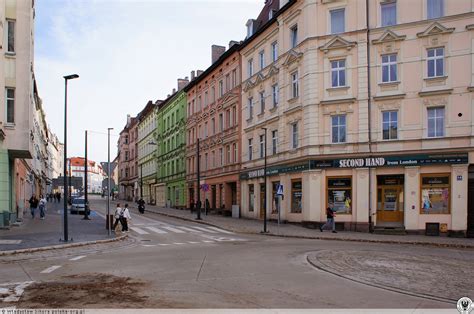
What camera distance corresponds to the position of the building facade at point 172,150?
2255 inches

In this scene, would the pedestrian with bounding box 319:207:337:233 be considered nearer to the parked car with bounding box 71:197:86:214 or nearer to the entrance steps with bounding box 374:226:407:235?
the entrance steps with bounding box 374:226:407:235

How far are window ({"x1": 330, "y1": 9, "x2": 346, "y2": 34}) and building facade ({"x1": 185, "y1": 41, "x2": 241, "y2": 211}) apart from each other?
12.5m

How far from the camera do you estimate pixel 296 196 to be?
31.7 meters

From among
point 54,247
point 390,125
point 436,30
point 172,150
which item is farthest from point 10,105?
point 172,150

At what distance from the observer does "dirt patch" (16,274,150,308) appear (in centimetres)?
808

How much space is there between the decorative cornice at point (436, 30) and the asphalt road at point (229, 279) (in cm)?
1365

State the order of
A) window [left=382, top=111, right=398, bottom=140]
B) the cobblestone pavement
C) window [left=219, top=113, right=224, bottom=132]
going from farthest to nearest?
window [left=219, top=113, right=224, bottom=132]
window [left=382, top=111, right=398, bottom=140]
the cobblestone pavement

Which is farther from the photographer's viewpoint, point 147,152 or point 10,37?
point 147,152

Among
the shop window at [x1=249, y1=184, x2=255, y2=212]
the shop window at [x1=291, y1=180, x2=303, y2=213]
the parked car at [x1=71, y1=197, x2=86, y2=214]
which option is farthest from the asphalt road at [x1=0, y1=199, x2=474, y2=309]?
the parked car at [x1=71, y1=197, x2=86, y2=214]

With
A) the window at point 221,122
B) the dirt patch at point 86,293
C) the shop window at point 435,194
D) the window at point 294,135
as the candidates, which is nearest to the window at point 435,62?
the shop window at point 435,194

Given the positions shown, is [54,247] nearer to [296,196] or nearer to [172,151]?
[296,196]

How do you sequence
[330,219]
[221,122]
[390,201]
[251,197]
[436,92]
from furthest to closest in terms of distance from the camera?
[221,122], [251,197], [390,201], [330,219], [436,92]

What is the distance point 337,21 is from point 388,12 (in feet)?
9.60

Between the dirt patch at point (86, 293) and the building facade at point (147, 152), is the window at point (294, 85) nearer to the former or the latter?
the dirt patch at point (86, 293)
